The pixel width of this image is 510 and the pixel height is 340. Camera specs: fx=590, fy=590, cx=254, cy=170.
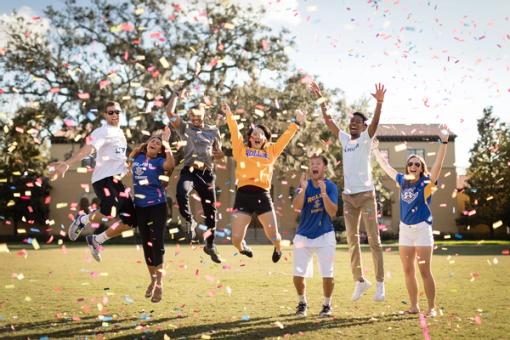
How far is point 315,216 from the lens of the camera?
657 centimetres

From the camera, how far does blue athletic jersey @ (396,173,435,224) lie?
6.72 m

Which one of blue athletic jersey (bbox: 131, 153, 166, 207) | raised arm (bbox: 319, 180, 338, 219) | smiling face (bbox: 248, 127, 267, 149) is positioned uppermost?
smiling face (bbox: 248, 127, 267, 149)

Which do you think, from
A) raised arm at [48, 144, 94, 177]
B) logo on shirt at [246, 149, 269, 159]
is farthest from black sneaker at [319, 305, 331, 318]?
raised arm at [48, 144, 94, 177]

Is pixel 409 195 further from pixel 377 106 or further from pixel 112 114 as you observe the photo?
pixel 112 114

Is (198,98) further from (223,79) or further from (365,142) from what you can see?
(365,142)

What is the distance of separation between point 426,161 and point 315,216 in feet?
127

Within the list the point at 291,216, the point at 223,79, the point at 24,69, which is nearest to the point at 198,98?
the point at 223,79

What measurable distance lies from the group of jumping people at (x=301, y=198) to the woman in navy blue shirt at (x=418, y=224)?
0.04 feet

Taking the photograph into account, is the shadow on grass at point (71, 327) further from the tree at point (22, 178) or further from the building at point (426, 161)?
the building at point (426, 161)

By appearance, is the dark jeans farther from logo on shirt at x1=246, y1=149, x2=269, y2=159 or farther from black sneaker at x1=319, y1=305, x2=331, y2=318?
black sneaker at x1=319, y1=305, x2=331, y2=318

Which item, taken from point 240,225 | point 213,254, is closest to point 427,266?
point 240,225

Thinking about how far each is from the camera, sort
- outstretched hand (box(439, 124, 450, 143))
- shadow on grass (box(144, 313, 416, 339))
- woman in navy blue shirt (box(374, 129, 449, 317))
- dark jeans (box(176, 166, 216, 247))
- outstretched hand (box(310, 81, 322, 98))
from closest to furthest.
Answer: shadow on grass (box(144, 313, 416, 339))
woman in navy blue shirt (box(374, 129, 449, 317))
outstretched hand (box(439, 124, 450, 143))
outstretched hand (box(310, 81, 322, 98))
dark jeans (box(176, 166, 216, 247))

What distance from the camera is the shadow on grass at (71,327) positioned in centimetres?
559

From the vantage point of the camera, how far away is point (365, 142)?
287 inches
